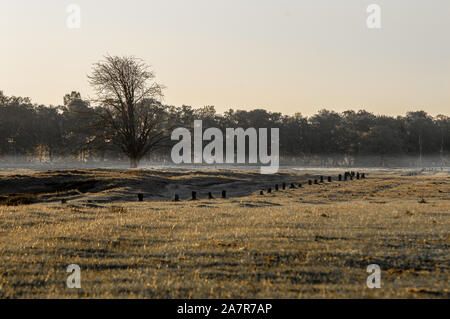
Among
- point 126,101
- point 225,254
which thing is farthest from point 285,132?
point 225,254

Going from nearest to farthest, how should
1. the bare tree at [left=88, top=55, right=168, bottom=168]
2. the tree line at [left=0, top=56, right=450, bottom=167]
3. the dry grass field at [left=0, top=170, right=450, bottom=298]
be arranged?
the dry grass field at [left=0, top=170, right=450, bottom=298], the bare tree at [left=88, top=55, right=168, bottom=168], the tree line at [left=0, top=56, right=450, bottom=167]

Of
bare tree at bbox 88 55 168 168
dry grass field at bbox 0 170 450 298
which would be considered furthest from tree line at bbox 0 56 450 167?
dry grass field at bbox 0 170 450 298

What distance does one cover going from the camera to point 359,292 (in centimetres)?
859

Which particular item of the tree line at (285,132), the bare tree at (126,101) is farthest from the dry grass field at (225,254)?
the tree line at (285,132)

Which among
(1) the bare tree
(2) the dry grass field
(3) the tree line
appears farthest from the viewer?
(3) the tree line

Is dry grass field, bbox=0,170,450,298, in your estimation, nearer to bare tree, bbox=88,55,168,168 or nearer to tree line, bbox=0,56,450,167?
bare tree, bbox=88,55,168,168

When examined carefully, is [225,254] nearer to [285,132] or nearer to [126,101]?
[126,101]

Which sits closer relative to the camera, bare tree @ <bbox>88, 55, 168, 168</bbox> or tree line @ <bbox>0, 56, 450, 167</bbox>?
bare tree @ <bbox>88, 55, 168, 168</bbox>

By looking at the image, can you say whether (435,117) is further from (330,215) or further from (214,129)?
(330,215)

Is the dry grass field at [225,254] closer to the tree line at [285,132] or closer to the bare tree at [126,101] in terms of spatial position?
the bare tree at [126,101]

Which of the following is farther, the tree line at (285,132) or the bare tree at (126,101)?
the tree line at (285,132)

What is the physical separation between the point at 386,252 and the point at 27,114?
126 meters
